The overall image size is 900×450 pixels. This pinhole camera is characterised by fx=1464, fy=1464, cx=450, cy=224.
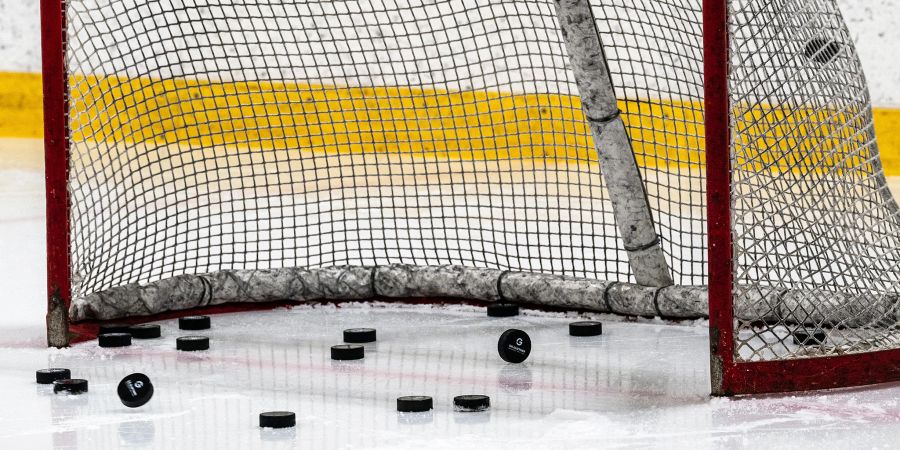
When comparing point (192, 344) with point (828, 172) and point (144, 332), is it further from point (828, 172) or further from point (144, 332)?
point (828, 172)

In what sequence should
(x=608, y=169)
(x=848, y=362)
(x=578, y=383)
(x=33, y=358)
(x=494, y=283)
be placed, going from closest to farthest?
(x=848, y=362), (x=578, y=383), (x=33, y=358), (x=608, y=169), (x=494, y=283)

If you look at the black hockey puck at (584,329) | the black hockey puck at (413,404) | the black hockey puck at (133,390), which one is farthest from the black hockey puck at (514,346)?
the black hockey puck at (133,390)

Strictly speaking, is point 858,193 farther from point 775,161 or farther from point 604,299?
point 604,299

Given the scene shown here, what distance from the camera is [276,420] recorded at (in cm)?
238

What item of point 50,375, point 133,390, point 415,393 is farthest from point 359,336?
point 133,390

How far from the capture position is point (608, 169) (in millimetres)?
3461

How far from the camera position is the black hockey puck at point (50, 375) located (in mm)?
2824

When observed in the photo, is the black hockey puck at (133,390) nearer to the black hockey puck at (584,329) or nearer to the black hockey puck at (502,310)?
the black hockey puck at (584,329)

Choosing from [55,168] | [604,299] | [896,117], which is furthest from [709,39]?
[896,117]

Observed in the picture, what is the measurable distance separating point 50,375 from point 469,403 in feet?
2.83

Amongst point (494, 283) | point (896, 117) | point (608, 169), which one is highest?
point (896, 117)

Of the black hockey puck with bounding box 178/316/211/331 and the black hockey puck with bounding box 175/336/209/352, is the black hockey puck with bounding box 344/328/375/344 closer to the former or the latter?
the black hockey puck with bounding box 175/336/209/352

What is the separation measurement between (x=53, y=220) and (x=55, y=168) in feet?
0.39

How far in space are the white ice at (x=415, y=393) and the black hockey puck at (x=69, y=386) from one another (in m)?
0.02
